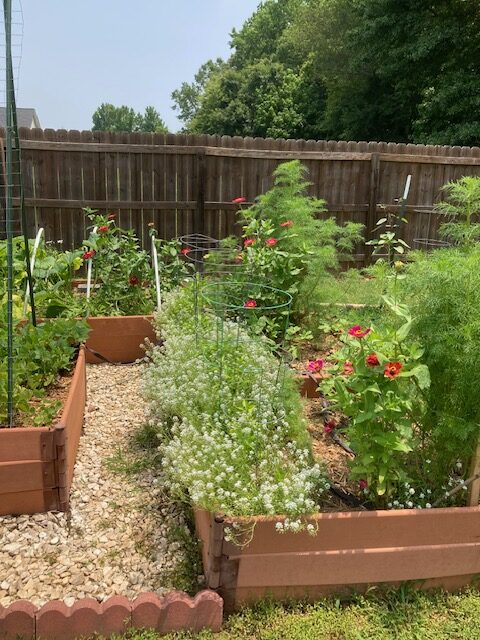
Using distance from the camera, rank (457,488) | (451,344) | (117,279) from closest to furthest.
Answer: (451,344)
(457,488)
(117,279)

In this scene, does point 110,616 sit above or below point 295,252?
below

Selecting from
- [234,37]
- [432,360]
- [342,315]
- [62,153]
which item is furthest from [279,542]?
[234,37]

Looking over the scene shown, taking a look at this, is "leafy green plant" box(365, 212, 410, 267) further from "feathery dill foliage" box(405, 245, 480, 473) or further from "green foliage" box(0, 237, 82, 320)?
"green foliage" box(0, 237, 82, 320)

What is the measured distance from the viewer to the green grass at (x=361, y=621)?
196 centimetres

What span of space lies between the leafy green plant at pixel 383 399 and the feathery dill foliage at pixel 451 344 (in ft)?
0.27

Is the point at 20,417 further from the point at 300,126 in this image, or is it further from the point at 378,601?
the point at 300,126

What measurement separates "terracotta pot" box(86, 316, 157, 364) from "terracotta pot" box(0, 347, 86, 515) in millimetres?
1867

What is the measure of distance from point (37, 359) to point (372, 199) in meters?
6.06

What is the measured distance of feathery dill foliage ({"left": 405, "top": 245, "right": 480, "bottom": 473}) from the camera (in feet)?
7.07

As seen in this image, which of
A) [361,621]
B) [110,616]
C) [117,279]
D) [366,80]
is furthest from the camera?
[366,80]

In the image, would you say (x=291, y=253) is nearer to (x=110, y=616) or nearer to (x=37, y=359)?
(x=37, y=359)

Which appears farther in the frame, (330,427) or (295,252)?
(295,252)

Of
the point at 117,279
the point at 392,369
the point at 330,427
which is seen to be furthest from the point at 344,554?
the point at 117,279

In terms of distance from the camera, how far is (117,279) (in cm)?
483
